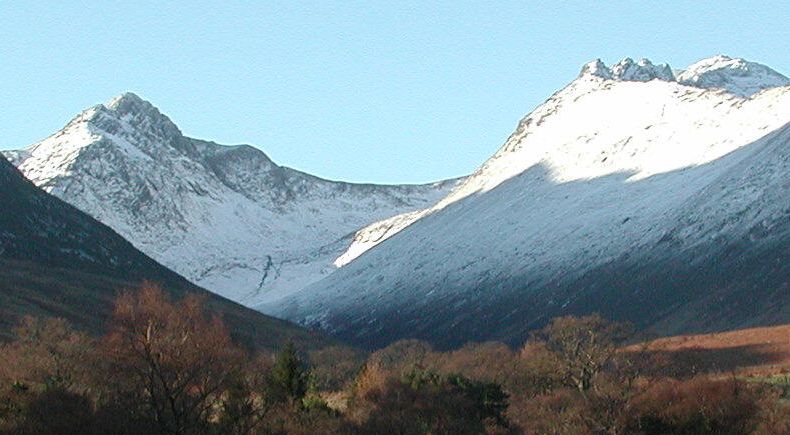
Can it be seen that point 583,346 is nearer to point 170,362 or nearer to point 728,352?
point 728,352

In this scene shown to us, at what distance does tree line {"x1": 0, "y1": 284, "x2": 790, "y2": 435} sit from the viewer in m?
67.4

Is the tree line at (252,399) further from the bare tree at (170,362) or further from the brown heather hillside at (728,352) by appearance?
the brown heather hillside at (728,352)

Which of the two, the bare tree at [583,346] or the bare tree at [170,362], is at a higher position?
the bare tree at [170,362]

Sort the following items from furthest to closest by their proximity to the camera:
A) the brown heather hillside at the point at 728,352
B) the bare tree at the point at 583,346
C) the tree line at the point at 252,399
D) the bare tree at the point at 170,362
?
1. the brown heather hillside at the point at 728,352
2. the bare tree at the point at 583,346
3. the bare tree at the point at 170,362
4. the tree line at the point at 252,399

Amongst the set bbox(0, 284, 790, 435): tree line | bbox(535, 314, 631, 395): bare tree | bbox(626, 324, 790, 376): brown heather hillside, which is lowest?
bbox(626, 324, 790, 376): brown heather hillside

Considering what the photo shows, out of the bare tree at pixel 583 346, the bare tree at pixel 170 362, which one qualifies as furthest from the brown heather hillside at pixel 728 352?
the bare tree at pixel 170 362

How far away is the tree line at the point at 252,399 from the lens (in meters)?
67.4

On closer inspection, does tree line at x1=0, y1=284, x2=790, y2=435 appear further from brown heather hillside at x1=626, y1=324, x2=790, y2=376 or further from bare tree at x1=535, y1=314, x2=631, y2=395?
brown heather hillside at x1=626, y1=324, x2=790, y2=376

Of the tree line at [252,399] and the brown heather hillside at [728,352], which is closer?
the tree line at [252,399]

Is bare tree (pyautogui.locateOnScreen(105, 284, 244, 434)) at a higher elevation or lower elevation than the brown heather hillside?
higher

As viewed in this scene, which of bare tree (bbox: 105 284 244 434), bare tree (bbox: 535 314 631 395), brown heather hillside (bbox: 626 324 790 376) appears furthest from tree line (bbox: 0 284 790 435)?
brown heather hillside (bbox: 626 324 790 376)

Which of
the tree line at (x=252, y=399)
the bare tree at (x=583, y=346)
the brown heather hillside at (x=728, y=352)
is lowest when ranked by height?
the brown heather hillside at (x=728, y=352)

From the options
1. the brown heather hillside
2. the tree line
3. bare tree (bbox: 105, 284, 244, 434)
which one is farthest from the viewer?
the brown heather hillside

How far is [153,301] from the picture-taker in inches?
2803
